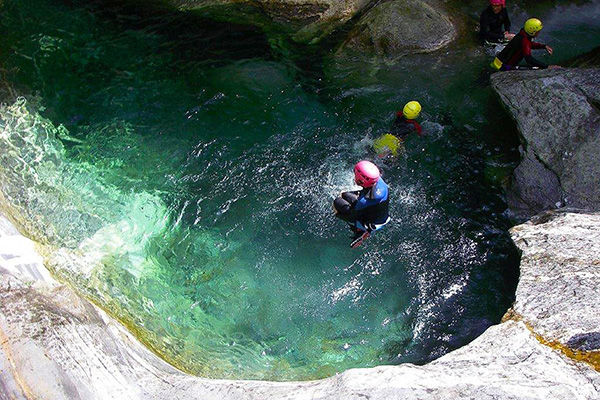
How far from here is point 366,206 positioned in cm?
709

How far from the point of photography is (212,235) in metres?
8.15

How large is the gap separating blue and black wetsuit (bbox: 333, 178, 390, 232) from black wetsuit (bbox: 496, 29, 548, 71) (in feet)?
15.1

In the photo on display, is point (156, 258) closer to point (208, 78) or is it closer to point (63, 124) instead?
point (63, 124)

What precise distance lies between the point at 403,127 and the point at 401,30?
3.20m

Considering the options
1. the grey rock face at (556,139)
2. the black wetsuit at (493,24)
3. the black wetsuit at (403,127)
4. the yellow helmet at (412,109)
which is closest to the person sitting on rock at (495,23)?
the black wetsuit at (493,24)

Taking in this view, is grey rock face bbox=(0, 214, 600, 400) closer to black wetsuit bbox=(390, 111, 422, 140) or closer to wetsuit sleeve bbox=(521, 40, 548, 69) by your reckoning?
black wetsuit bbox=(390, 111, 422, 140)

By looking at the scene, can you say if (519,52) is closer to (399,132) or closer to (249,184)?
(399,132)

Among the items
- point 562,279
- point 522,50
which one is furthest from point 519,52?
point 562,279

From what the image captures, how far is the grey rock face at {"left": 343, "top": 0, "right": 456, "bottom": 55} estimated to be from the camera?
35.9 ft

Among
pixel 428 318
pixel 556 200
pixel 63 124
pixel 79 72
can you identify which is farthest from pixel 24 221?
pixel 556 200

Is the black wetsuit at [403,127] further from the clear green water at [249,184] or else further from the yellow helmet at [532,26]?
the yellow helmet at [532,26]

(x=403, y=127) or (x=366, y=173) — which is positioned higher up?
(x=366, y=173)

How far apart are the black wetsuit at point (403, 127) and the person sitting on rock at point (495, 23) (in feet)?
11.2

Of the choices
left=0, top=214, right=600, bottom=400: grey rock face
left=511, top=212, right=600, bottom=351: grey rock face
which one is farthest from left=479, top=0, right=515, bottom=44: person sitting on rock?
left=0, top=214, right=600, bottom=400: grey rock face
